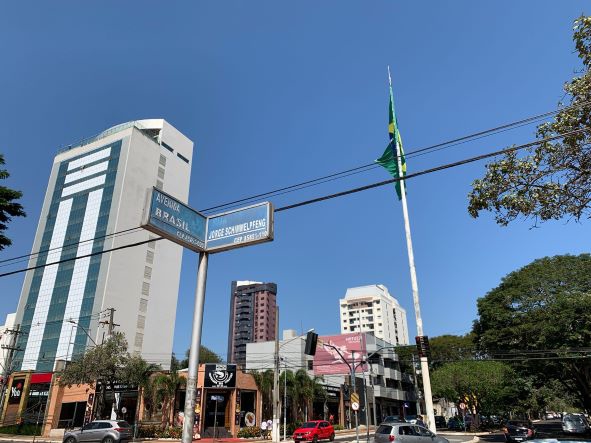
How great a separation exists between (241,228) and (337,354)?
180 ft

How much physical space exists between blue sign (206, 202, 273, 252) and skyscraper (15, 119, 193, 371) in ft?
238

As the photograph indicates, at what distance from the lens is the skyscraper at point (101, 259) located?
8056 cm

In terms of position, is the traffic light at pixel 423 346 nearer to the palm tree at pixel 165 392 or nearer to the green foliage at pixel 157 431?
the green foliage at pixel 157 431

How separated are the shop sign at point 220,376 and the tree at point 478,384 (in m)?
22.6

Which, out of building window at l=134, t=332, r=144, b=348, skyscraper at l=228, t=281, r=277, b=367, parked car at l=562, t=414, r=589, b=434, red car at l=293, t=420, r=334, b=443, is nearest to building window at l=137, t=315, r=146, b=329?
building window at l=134, t=332, r=144, b=348

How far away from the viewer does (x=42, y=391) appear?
45781 millimetres

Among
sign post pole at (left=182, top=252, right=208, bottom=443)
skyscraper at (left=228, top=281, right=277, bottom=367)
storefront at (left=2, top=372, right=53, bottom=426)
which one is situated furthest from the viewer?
skyscraper at (left=228, top=281, right=277, bottom=367)

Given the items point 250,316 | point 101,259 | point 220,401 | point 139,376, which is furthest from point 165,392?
Answer: point 250,316

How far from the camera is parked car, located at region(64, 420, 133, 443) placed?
2588cm

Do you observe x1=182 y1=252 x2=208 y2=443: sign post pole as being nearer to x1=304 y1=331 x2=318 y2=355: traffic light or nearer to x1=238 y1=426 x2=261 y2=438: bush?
x1=304 y1=331 x2=318 y2=355: traffic light

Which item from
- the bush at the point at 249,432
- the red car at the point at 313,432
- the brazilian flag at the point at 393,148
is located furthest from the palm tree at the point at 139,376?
the brazilian flag at the point at 393,148

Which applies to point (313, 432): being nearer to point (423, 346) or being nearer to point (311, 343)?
point (311, 343)

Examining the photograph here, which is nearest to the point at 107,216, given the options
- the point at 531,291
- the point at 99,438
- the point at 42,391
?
the point at 42,391

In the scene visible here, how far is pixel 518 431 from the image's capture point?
31.7 m
